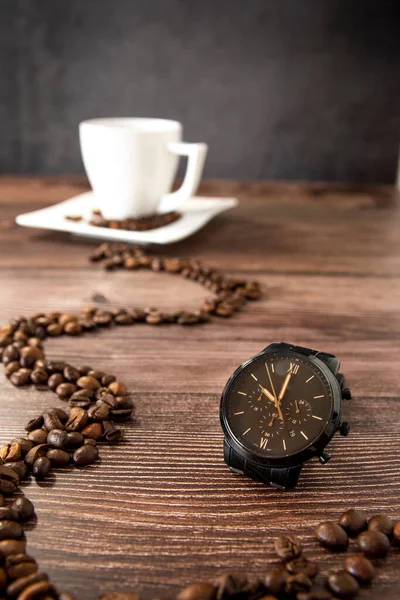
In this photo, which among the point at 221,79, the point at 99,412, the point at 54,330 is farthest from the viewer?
the point at 221,79

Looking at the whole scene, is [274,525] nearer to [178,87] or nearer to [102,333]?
[102,333]

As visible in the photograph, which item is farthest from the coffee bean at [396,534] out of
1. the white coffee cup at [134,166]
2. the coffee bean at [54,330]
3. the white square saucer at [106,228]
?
the white coffee cup at [134,166]

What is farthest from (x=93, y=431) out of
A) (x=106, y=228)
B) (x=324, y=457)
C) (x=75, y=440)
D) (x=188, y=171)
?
(x=188, y=171)

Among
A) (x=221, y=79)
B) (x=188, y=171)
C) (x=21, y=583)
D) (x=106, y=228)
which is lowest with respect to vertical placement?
(x=21, y=583)

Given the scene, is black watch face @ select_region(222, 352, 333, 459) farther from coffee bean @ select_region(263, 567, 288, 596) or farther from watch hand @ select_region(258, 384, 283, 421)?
coffee bean @ select_region(263, 567, 288, 596)

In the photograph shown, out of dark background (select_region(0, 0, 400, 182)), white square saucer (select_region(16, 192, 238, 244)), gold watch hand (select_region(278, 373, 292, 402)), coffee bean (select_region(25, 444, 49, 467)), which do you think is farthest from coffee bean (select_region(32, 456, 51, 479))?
dark background (select_region(0, 0, 400, 182))

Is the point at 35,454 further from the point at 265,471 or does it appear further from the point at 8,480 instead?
the point at 265,471

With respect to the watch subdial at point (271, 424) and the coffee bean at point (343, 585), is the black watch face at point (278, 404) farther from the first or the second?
the coffee bean at point (343, 585)
